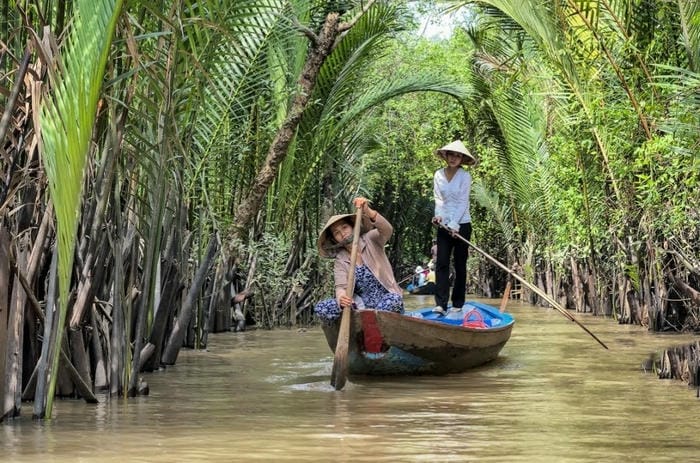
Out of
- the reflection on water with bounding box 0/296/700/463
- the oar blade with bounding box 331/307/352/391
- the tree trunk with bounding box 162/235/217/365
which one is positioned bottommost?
the reflection on water with bounding box 0/296/700/463

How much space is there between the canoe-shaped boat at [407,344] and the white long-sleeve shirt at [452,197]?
1110 millimetres

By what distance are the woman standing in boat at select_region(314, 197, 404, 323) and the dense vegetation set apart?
0.97 m

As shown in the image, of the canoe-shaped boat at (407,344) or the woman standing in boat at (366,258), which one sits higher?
the woman standing in boat at (366,258)

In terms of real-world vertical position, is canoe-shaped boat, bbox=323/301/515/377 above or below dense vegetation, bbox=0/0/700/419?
below

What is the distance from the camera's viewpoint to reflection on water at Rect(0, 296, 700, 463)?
5.41 meters

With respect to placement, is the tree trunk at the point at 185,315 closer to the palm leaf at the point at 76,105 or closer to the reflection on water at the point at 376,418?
the reflection on water at the point at 376,418

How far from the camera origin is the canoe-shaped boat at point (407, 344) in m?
8.81

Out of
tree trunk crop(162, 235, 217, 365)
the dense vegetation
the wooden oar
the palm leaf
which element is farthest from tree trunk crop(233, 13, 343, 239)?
the palm leaf

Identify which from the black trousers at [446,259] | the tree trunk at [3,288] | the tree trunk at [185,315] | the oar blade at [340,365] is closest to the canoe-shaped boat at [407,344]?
the oar blade at [340,365]

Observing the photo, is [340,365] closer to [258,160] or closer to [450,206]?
[450,206]

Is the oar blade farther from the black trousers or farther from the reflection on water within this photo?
the black trousers

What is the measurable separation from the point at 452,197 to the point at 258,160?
4.22 m

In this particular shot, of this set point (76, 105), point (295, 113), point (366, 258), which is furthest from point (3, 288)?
point (295, 113)

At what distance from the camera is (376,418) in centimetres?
672
